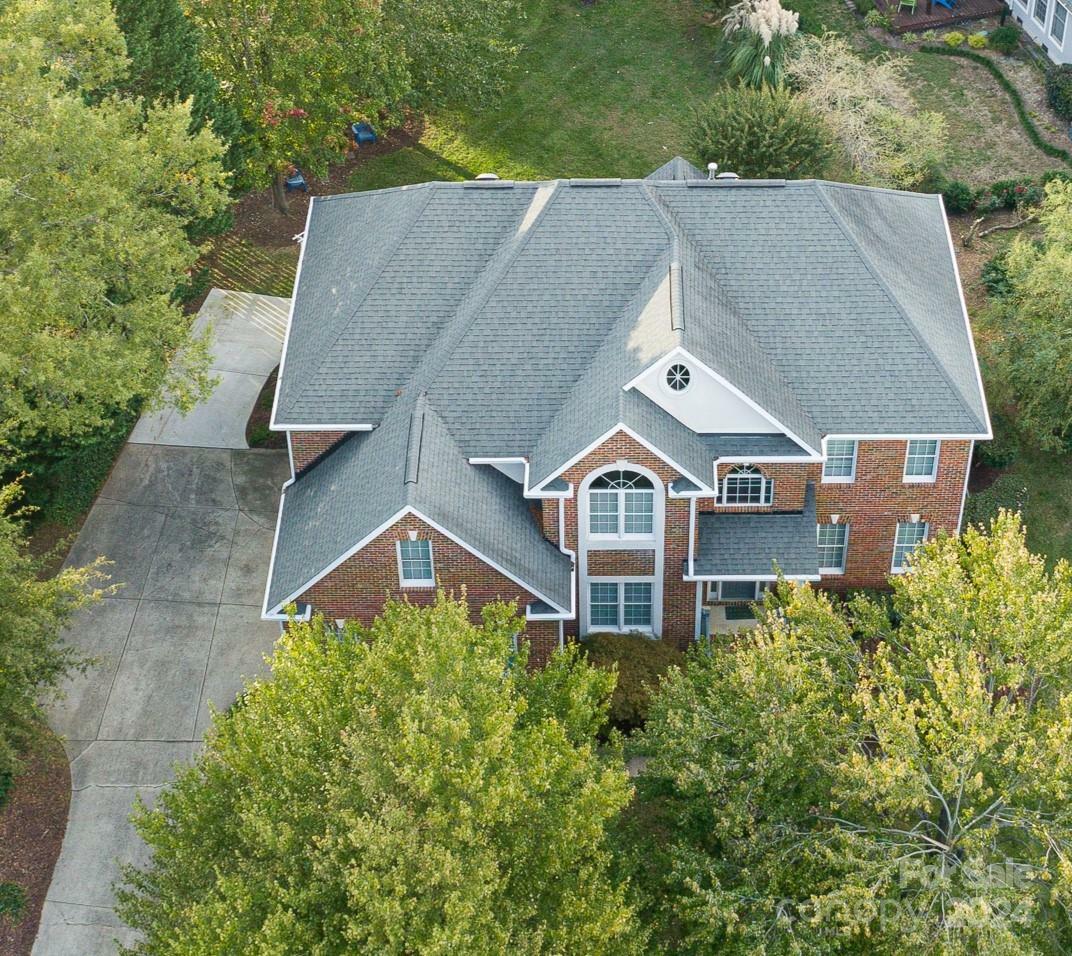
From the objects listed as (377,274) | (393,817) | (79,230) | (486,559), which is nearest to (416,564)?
(486,559)

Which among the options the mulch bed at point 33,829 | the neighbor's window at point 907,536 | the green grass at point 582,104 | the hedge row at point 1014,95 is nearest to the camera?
the mulch bed at point 33,829

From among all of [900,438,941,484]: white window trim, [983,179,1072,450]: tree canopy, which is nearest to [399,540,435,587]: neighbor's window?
[900,438,941,484]: white window trim

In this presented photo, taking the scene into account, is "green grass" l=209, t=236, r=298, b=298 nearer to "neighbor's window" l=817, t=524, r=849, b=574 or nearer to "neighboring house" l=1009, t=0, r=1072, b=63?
"neighbor's window" l=817, t=524, r=849, b=574

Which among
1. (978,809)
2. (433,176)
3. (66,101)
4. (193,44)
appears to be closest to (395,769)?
(978,809)

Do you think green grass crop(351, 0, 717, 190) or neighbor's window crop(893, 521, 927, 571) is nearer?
neighbor's window crop(893, 521, 927, 571)

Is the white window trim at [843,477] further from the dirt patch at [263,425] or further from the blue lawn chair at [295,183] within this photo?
the blue lawn chair at [295,183]

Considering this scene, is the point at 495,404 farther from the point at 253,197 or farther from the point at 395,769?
the point at 253,197

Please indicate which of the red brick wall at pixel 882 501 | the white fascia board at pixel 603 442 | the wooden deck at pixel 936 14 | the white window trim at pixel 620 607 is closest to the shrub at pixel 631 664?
the white window trim at pixel 620 607
